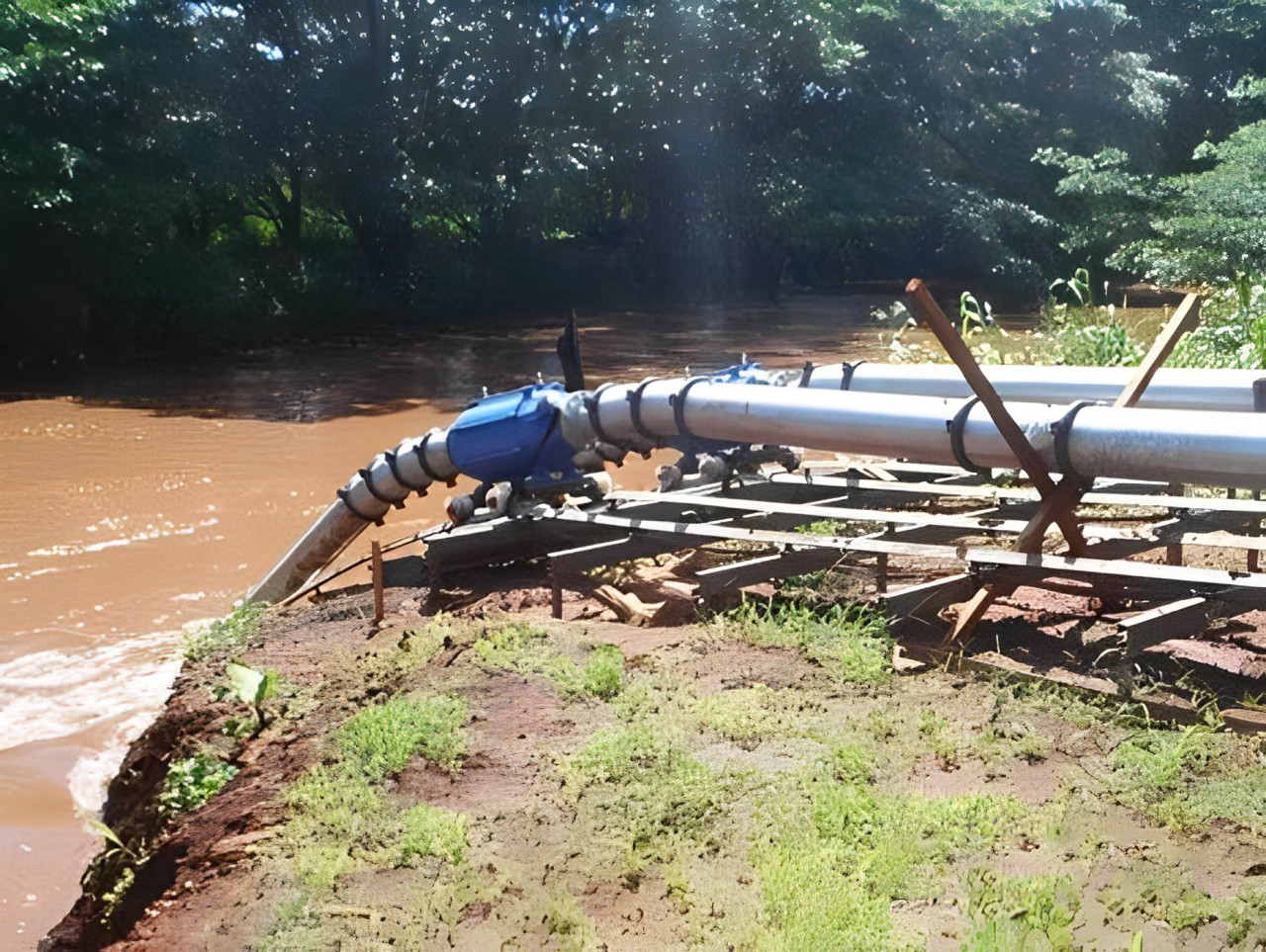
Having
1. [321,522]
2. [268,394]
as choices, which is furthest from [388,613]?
[268,394]

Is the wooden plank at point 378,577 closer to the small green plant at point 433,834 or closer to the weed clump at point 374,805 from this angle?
the weed clump at point 374,805

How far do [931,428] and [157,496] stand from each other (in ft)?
28.2

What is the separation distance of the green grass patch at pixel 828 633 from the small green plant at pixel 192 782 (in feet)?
7.04

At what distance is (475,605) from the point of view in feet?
22.0

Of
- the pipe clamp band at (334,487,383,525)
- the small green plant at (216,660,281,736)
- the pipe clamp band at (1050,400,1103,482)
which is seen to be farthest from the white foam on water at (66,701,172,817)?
the pipe clamp band at (1050,400,1103,482)

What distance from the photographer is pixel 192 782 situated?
17.1 feet

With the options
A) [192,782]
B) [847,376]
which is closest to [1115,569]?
[847,376]

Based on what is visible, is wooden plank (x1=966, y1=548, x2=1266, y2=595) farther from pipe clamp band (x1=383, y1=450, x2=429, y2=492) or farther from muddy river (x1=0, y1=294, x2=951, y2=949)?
pipe clamp band (x1=383, y1=450, x2=429, y2=492)

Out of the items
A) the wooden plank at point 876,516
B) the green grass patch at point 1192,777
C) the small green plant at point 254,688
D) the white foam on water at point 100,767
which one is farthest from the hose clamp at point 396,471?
the green grass patch at point 1192,777

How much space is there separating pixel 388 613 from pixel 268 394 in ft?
35.5

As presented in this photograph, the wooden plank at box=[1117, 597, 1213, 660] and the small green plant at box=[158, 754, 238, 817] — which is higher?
the wooden plank at box=[1117, 597, 1213, 660]

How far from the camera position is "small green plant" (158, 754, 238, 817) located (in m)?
5.11

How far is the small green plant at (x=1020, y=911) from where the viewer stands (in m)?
3.04

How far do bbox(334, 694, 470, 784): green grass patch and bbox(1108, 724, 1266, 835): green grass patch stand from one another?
2202 mm
